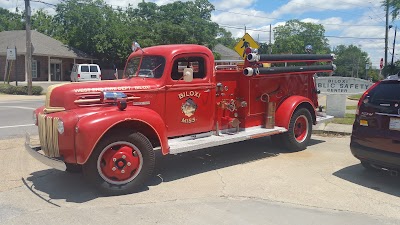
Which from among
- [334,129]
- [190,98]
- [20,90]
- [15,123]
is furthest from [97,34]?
[190,98]

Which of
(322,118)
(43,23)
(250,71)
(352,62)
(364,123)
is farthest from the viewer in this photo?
(352,62)

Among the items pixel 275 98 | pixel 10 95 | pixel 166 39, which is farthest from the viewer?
pixel 166 39

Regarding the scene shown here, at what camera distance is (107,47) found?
142 ft

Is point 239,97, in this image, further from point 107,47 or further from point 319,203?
point 107,47

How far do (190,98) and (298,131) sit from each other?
10.2 feet

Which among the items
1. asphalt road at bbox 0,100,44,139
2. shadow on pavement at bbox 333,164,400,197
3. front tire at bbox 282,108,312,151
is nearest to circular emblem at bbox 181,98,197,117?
front tire at bbox 282,108,312,151

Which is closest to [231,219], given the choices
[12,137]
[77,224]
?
[77,224]

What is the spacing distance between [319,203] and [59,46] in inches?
1631

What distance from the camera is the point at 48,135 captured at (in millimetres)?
5547

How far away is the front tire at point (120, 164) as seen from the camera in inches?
213

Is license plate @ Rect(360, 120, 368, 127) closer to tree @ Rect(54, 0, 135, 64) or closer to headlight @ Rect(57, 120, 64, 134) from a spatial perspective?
headlight @ Rect(57, 120, 64, 134)

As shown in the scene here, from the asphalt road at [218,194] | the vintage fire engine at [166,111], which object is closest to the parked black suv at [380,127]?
the asphalt road at [218,194]

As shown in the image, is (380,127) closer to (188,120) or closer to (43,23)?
(188,120)

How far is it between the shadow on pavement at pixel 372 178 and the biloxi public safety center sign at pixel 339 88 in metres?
5.29
